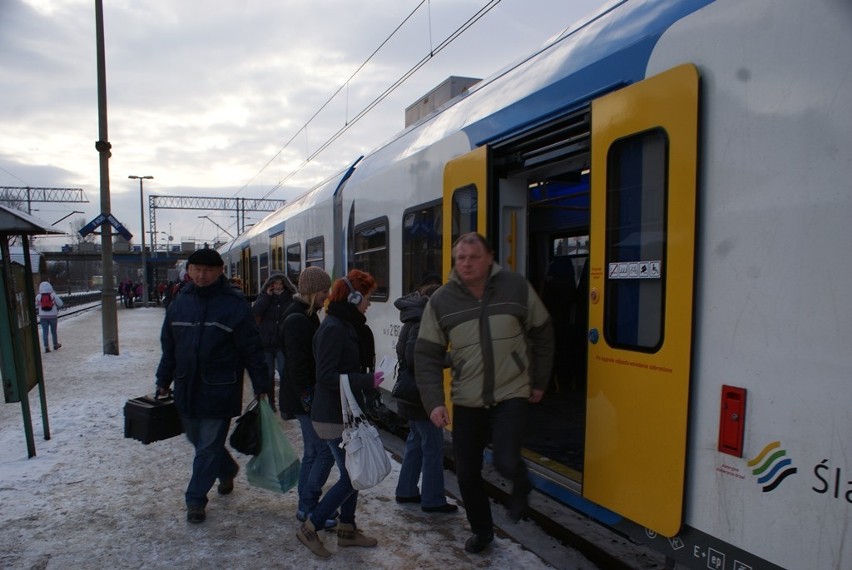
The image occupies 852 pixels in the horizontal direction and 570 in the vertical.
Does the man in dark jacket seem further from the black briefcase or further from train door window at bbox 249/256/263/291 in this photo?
train door window at bbox 249/256/263/291

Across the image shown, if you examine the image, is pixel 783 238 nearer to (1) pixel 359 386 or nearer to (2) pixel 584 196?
(1) pixel 359 386

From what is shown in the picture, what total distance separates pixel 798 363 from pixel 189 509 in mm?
3698

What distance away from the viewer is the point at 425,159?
522cm

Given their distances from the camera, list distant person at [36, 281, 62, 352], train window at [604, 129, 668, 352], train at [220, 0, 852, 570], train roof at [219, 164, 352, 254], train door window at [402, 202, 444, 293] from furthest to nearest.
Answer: distant person at [36, 281, 62, 352] → train roof at [219, 164, 352, 254] → train door window at [402, 202, 444, 293] → train window at [604, 129, 668, 352] → train at [220, 0, 852, 570]

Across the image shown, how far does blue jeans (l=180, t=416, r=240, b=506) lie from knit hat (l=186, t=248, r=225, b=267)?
105cm

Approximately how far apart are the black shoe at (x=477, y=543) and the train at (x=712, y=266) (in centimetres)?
47

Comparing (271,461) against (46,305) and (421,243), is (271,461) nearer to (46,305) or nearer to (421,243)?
(421,243)

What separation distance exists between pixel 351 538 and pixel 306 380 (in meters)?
1.01

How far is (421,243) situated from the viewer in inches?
205

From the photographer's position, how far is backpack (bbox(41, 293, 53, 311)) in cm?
1283

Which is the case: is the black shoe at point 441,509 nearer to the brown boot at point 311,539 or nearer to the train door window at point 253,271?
the brown boot at point 311,539

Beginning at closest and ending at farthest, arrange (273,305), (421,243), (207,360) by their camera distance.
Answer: (207,360)
(421,243)
(273,305)

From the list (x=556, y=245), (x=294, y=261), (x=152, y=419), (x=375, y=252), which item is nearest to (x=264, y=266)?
(x=294, y=261)

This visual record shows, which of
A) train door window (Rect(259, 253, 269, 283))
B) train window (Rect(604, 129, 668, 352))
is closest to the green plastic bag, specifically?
train window (Rect(604, 129, 668, 352))
